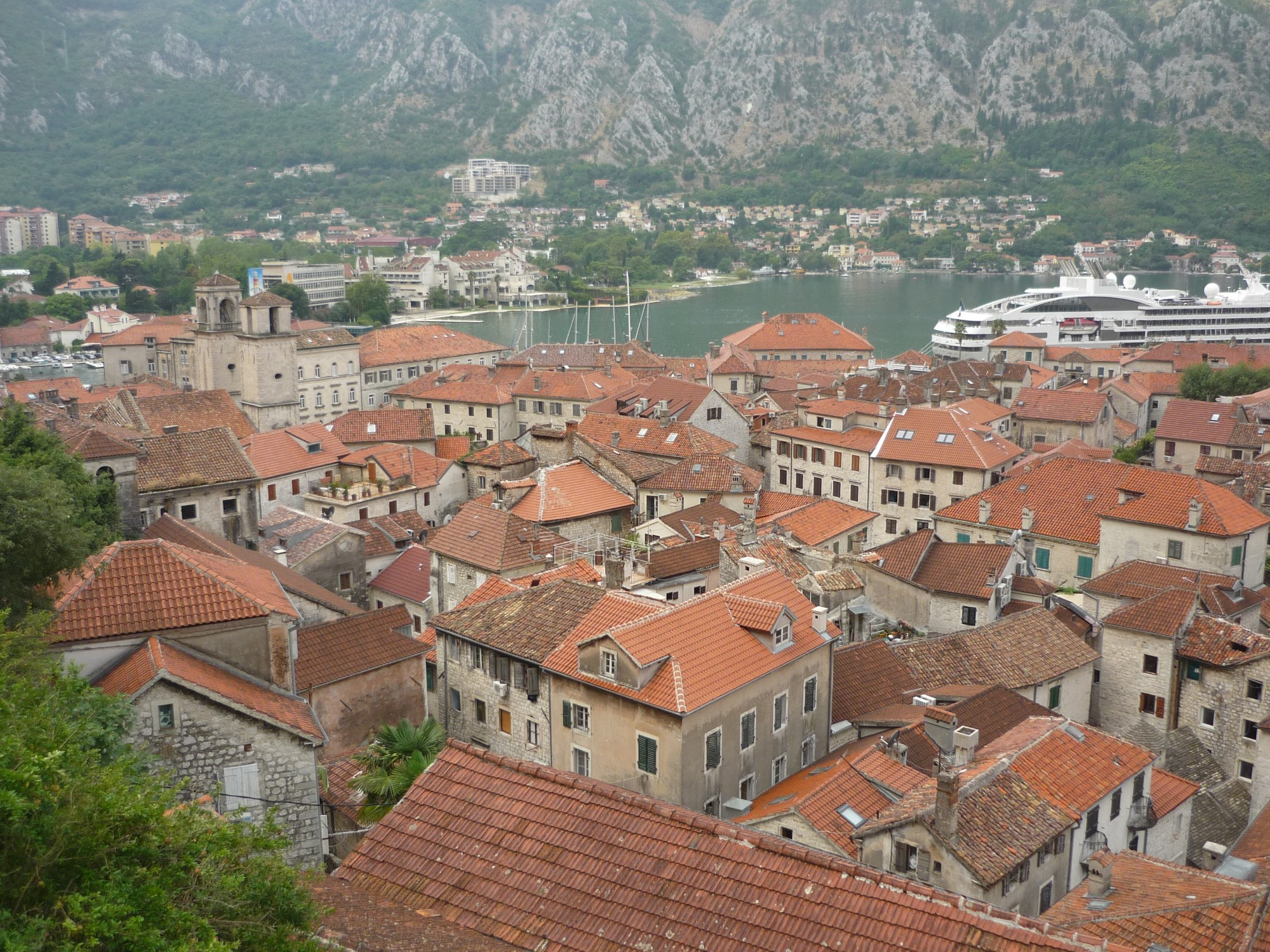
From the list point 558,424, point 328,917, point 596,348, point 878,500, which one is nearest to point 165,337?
point 596,348

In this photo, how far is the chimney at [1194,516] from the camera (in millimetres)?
34625

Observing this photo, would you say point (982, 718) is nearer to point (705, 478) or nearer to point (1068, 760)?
point (1068, 760)

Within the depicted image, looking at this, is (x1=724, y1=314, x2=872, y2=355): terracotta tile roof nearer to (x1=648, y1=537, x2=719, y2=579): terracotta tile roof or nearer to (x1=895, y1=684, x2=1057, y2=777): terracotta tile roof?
(x1=648, y1=537, x2=719, y2=579): terracotta tile roof

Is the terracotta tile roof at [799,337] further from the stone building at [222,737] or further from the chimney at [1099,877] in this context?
the chimney at [1099,877]

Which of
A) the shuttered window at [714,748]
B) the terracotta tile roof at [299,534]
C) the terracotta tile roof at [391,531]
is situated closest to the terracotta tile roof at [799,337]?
the terracotta tile roof at [391,531]

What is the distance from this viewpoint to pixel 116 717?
49.8ft

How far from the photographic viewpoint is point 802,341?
295ft

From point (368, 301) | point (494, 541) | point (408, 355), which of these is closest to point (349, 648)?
point (494, 541)

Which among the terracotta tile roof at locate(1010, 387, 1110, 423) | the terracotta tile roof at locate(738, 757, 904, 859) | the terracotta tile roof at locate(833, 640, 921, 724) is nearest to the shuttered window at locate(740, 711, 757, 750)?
the terracotta tile roof at locate(738, 757, 904, 859)

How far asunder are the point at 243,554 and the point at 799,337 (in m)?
66.3

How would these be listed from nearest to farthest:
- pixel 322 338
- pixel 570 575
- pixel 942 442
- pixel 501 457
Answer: pixel 570 575 → pixel 942 442 → pixel 501 457 → pixel 322 338

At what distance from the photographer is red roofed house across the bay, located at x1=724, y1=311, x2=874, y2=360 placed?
89.5 m

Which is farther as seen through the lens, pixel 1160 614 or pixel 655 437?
pixel 655 437

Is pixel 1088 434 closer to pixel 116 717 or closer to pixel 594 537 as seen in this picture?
pixel 594 537
